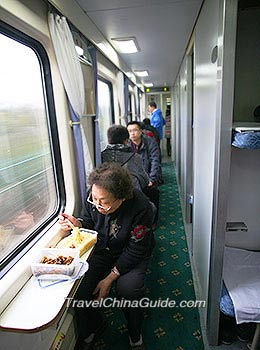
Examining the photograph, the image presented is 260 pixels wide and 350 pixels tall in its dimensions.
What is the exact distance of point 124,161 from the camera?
234cm

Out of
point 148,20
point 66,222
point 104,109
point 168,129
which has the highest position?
point 148,20

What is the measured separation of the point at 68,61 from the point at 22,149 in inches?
26.9

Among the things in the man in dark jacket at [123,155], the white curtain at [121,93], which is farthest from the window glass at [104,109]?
the man in dark jacket at [123,155]

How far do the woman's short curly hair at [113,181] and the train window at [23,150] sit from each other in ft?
1.40

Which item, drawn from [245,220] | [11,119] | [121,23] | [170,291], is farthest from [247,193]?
[121,23]

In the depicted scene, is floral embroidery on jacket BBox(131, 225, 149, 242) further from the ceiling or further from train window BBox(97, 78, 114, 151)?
train window BBox(97, 78, 114, 151)

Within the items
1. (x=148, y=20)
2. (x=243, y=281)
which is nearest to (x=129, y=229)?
(x=243, y=281)

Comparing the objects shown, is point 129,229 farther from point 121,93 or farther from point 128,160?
point 121,93

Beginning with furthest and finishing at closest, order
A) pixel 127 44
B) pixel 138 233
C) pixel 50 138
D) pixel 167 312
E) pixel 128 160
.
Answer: pixel 127 44 < pixel 128 160 < pixel 167 312 < pixel 50 138 < pixel 138 233

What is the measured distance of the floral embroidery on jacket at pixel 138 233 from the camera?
63.4 inches

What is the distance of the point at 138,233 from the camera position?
63.4 inches

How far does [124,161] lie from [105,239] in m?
0.85

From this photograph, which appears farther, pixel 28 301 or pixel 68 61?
pixel 68 61

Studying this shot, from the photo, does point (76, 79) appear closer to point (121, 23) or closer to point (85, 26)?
point (85, 26)
